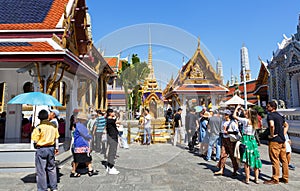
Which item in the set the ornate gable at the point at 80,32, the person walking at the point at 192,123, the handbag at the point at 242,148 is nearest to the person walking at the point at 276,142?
the handbag at the point at 242,148

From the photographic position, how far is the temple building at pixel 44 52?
18.6 ft

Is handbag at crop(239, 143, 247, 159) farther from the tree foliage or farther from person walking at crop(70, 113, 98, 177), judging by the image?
the tree foliage

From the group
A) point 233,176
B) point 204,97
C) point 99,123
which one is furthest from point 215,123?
point 204,97

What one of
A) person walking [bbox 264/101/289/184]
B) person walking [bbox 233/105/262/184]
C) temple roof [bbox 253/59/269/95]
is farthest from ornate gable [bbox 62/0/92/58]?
temple roof [bbox 253/59/269/95]

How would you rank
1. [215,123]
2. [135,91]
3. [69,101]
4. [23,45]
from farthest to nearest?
[135,91]
[69,101]
[215,123]
[23,45]

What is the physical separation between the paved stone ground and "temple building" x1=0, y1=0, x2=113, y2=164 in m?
1.28

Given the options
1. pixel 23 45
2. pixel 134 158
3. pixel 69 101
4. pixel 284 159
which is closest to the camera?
pixel 284 159

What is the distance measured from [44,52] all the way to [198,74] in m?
12.9

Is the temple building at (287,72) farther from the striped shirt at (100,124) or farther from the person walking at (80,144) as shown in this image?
the person walking at (80,144)

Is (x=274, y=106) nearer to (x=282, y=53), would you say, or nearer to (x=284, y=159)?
(x=284, y=159)

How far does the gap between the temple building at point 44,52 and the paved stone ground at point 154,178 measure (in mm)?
1276

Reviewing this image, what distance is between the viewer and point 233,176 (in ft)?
15.9

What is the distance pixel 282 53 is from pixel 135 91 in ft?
57.4

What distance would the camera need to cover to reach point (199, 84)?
16.3 meters
